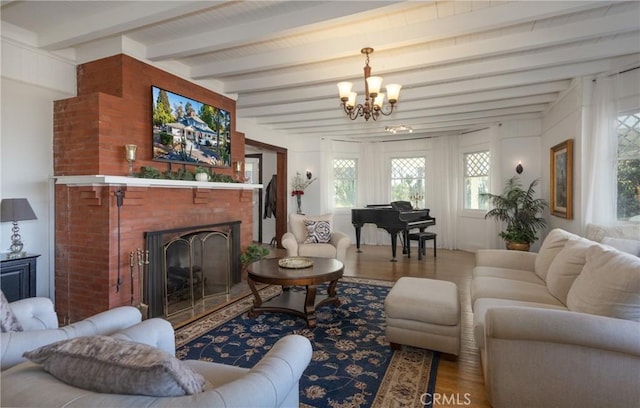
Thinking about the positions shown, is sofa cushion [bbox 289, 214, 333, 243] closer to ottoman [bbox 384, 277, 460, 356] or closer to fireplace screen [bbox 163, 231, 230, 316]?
fireplace screen [bbox 163, 231, 230, 316]

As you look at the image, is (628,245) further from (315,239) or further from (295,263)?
(315,239)

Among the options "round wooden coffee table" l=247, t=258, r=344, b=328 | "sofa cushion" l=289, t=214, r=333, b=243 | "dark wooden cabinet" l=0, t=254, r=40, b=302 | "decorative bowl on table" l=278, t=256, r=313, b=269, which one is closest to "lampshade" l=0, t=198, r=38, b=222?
"dark wooden cabinet" l=0, t=254, r=40, b=302

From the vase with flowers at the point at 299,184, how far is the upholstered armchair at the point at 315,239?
2.11 m

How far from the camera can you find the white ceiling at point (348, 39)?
249cm

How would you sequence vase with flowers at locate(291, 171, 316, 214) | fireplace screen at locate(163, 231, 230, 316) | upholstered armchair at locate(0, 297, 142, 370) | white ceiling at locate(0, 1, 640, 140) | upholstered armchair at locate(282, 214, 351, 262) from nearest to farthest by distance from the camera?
upholstered armchair at locate(0, 297, 142, 370), white ceiling at locate(0, 1, 640, 140), fireplace screen at locate(163, 231, 230, 316), upholstered armchair at locate(282, 214, 351, 262), vase with flowers at locate(291, 171, 316, 214)

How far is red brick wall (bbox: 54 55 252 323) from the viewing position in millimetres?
2936

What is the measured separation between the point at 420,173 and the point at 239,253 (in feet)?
15.8

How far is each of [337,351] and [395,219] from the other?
363 centimetres

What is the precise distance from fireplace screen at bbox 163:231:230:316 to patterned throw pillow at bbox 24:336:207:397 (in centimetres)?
259

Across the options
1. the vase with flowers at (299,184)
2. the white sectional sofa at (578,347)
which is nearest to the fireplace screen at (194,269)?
the white sectional sofa at (578,347)

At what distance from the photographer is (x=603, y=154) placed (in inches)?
140

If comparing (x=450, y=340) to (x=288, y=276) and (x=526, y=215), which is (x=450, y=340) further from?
(x=526, y=215)

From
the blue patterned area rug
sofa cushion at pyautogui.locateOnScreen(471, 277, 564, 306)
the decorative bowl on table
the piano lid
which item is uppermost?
the piano lid

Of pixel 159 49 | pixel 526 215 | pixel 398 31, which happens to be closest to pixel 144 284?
pixel 159 49
